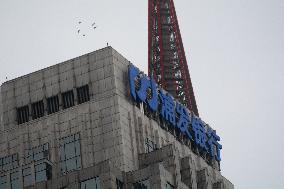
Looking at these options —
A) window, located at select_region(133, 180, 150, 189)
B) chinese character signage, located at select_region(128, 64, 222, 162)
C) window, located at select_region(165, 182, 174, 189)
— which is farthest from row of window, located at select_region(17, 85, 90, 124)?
window, located at select_region(165, 182, 174, 189)

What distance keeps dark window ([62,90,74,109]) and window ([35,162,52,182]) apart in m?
10.2

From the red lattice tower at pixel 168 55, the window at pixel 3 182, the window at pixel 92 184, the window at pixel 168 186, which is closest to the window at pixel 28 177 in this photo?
the window at pixel 3 182

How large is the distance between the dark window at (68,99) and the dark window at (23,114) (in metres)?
5.77

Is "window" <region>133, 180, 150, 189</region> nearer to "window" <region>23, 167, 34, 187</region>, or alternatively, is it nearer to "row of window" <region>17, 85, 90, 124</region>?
"window" <region>23, 167, 34, 187</region>

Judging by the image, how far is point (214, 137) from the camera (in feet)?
457

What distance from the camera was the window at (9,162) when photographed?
118m

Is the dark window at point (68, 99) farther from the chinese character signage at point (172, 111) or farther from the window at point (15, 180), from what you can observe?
the window at point (15, 180)

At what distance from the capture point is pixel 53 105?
120 meters

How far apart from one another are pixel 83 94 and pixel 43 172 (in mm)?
12809

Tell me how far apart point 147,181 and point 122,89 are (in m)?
16.2

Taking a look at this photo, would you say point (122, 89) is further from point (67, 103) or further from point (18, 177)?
point (18, 177)

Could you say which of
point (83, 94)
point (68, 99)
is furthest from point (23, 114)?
point (83, 94)

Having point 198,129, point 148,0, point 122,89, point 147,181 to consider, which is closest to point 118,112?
point 122,89

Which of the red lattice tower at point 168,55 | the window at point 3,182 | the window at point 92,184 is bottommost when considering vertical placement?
the window at point 92,184
